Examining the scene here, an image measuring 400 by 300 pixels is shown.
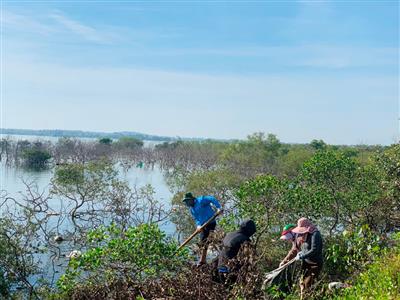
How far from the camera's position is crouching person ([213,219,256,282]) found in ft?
22.5

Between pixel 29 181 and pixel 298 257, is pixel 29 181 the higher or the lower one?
the lower one

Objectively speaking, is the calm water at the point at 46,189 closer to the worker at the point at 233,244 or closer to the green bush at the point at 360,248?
the worker at the point at 233,244

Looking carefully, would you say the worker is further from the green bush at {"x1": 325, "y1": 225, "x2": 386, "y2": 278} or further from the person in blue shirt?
the person in blue shirt

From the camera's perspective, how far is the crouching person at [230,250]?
270 inches

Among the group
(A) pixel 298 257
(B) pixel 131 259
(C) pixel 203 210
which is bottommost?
(B) pixel 131 259

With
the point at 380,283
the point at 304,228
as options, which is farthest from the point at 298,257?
the point at 380,283

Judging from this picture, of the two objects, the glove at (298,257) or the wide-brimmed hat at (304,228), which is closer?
the glove at (298,257)

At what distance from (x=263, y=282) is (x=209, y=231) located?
1941mm

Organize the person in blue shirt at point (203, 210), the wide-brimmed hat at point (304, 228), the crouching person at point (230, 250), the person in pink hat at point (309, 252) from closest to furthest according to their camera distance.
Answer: the crouching person at point (230, 250) → the person in pink hat at point (309, 252) → the wide-brimmed hat at point (304, 228) → the person in blue shirt at point (203, 210)

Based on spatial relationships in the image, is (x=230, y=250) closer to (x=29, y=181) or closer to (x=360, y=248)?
(x=360, y=248)

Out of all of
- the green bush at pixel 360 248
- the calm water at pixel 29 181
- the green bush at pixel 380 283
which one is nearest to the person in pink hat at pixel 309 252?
the green bush at pixel 360 248

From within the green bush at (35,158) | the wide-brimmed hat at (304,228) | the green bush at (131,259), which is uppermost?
the wide-brimmed hat at (304,228)

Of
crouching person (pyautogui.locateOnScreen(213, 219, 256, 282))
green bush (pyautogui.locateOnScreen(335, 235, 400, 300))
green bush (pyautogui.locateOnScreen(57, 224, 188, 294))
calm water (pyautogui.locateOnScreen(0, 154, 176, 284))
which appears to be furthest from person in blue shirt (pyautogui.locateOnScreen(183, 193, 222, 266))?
calm water (pyautogui.locateOnScreen(0, 154, 176, 284))

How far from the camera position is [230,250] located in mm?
6965
